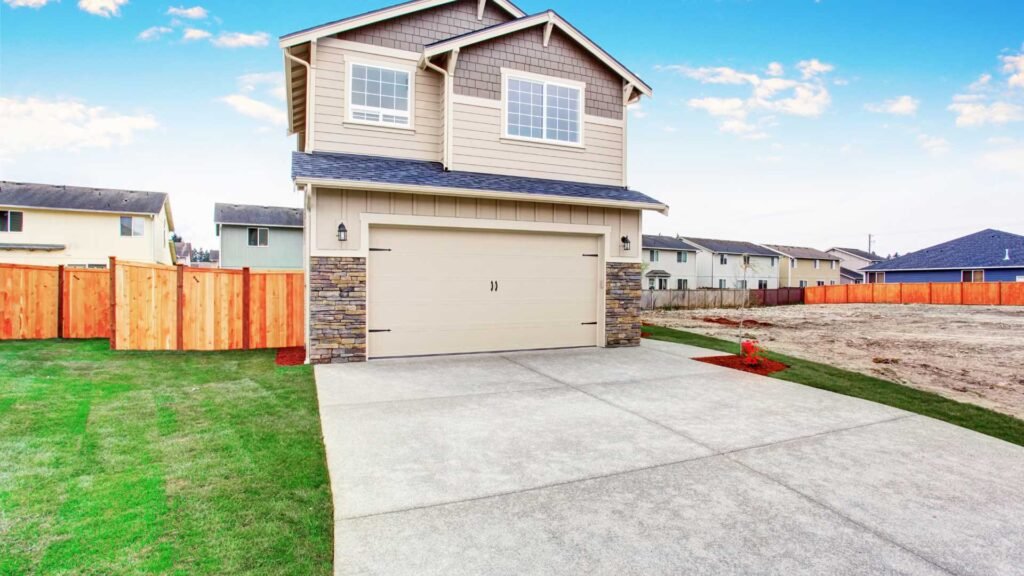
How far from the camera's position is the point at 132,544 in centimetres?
261

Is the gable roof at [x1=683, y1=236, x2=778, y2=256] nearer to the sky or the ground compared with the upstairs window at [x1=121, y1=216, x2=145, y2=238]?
nearer to the sky

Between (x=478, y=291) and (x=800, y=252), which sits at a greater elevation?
(x=800, y=252)

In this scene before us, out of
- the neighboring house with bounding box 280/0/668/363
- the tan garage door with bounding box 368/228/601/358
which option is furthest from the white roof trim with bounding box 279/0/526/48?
the tan garage door with bounding box 368/228/601/358

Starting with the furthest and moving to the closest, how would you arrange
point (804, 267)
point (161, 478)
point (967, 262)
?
point (804, 267)
point (967, 262)
point (161, 478)

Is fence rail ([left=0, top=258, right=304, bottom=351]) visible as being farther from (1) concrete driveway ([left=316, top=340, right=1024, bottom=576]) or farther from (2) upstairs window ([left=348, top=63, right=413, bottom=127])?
(1) concrete driveway ([left=316, top=340, right=1024, bottom=576])

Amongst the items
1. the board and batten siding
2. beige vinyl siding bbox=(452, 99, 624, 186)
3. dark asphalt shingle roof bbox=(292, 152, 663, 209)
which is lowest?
the board and batten siding

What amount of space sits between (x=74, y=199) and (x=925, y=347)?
121 ft

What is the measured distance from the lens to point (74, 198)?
2486 cm

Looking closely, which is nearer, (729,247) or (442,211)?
(442,211)

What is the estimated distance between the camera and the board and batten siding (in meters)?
7.98

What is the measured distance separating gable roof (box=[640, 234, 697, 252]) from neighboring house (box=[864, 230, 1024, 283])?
667 inches

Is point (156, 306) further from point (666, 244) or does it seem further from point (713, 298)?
point (666, 244)

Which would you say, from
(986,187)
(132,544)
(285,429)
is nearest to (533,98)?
(285,429)

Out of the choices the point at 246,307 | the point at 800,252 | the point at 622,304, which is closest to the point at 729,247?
the point at 800,252
